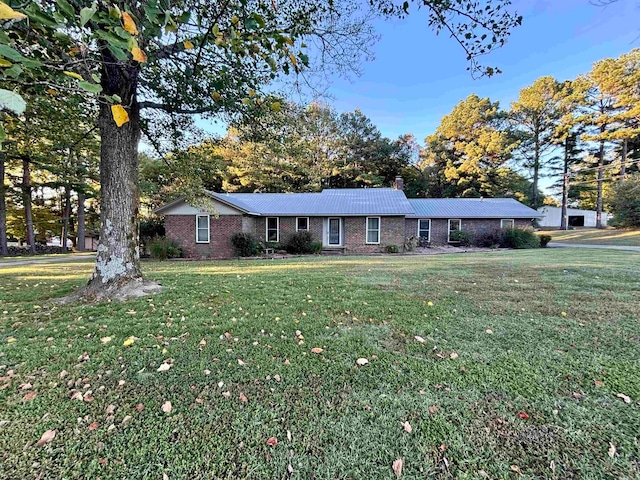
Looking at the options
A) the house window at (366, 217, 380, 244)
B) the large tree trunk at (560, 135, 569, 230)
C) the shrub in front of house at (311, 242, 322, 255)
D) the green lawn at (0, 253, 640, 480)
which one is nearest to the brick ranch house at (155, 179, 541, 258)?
the house window at (366, 217, 380, 244)

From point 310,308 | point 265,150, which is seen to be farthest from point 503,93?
point 310,308

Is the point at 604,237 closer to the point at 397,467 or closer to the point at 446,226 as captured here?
the point at 446,226

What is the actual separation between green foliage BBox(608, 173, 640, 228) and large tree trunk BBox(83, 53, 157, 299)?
32.9m

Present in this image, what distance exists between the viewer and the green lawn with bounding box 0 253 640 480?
189 cm

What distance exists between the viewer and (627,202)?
2428 cm

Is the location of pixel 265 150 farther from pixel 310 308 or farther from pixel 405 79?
pixel 405 79

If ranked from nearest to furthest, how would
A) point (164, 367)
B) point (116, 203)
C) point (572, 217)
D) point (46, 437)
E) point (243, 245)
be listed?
point (46, 437) < point (164, 367) < point (116, 203) < point (243, 245) < point (572, 217)

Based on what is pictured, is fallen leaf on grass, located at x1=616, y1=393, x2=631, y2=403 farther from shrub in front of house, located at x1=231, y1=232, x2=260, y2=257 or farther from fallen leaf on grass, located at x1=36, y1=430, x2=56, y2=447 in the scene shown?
shrub in front of house, located at x1=231, y1=232, x2=260, y2=257

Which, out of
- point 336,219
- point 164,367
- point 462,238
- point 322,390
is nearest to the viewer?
point 322,390

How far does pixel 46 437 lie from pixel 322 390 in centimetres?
195

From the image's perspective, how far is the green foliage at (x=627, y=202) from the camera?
23641mm

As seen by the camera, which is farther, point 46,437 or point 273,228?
point 273,228

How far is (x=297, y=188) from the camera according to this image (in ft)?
108

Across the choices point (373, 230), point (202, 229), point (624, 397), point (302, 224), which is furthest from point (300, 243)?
point (624, 397)
